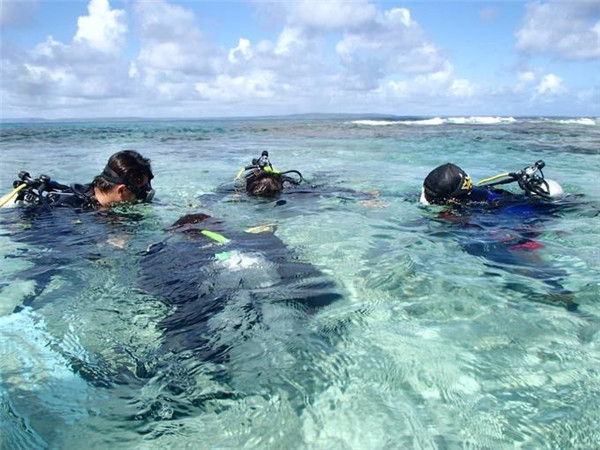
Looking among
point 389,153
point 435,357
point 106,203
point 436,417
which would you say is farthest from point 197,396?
point 389,153

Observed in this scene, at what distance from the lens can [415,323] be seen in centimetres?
328

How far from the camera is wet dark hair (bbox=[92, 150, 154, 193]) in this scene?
5480mm

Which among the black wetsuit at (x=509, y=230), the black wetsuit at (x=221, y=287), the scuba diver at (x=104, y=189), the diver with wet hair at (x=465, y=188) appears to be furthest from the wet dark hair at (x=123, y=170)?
the black wetsuit at (x=509, y=230)

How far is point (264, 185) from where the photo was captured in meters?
8.07

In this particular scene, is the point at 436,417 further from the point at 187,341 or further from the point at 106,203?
the point at 106,203

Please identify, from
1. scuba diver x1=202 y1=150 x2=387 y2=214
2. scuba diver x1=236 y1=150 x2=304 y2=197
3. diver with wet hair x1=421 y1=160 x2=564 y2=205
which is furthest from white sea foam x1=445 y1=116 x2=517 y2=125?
diver with wet hair x1=421 y1=160 x2=564 y2=205

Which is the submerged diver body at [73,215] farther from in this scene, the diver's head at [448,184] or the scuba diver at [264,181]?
the diver's head at [448,184]

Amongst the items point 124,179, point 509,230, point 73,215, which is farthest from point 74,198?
point 509,230

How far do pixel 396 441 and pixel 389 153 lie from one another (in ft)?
53.2

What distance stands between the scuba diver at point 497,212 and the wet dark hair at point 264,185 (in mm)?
2863

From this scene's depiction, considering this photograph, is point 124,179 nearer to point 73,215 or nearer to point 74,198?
point 73,215

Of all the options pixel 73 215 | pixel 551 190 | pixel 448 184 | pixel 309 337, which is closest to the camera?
pixel 309 337

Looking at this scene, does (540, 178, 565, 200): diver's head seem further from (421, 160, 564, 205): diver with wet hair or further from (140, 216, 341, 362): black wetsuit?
(140, 216, 341, 362): black wetsuit

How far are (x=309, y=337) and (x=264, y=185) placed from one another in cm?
532
